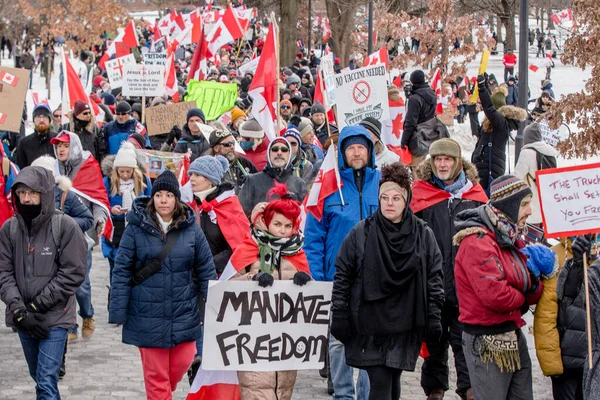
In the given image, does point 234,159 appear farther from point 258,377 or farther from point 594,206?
point 594,206

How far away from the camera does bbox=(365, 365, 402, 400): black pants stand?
20.9ft

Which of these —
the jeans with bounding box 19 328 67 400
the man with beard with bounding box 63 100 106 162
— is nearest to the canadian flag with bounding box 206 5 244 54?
the man with beard with bounding box 63 100 106 162

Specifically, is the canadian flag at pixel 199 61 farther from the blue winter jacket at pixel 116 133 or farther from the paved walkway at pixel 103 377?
the paved walkway at pixel 103 377

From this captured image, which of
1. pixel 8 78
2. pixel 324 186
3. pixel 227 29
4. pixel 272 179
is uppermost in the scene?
pixel 227 29

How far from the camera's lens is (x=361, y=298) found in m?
6.28

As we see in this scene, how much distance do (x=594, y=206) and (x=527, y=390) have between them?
1129 millimetres

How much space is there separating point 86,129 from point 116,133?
22.7 inches

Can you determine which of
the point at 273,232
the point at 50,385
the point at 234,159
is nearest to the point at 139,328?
the point at 50,385

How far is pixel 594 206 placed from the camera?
588 centimetres

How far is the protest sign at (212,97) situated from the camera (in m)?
16.0

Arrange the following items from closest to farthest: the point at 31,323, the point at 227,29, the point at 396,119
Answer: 1. the point at 31,323
2. the point at 396,119
3. the point at 227,29

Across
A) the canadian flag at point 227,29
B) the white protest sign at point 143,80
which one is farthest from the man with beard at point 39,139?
the canadian flag at point 227,29

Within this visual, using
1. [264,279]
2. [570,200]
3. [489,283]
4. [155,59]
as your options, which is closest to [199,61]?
[155,59]

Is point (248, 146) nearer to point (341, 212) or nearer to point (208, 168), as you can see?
point (208, 168)
